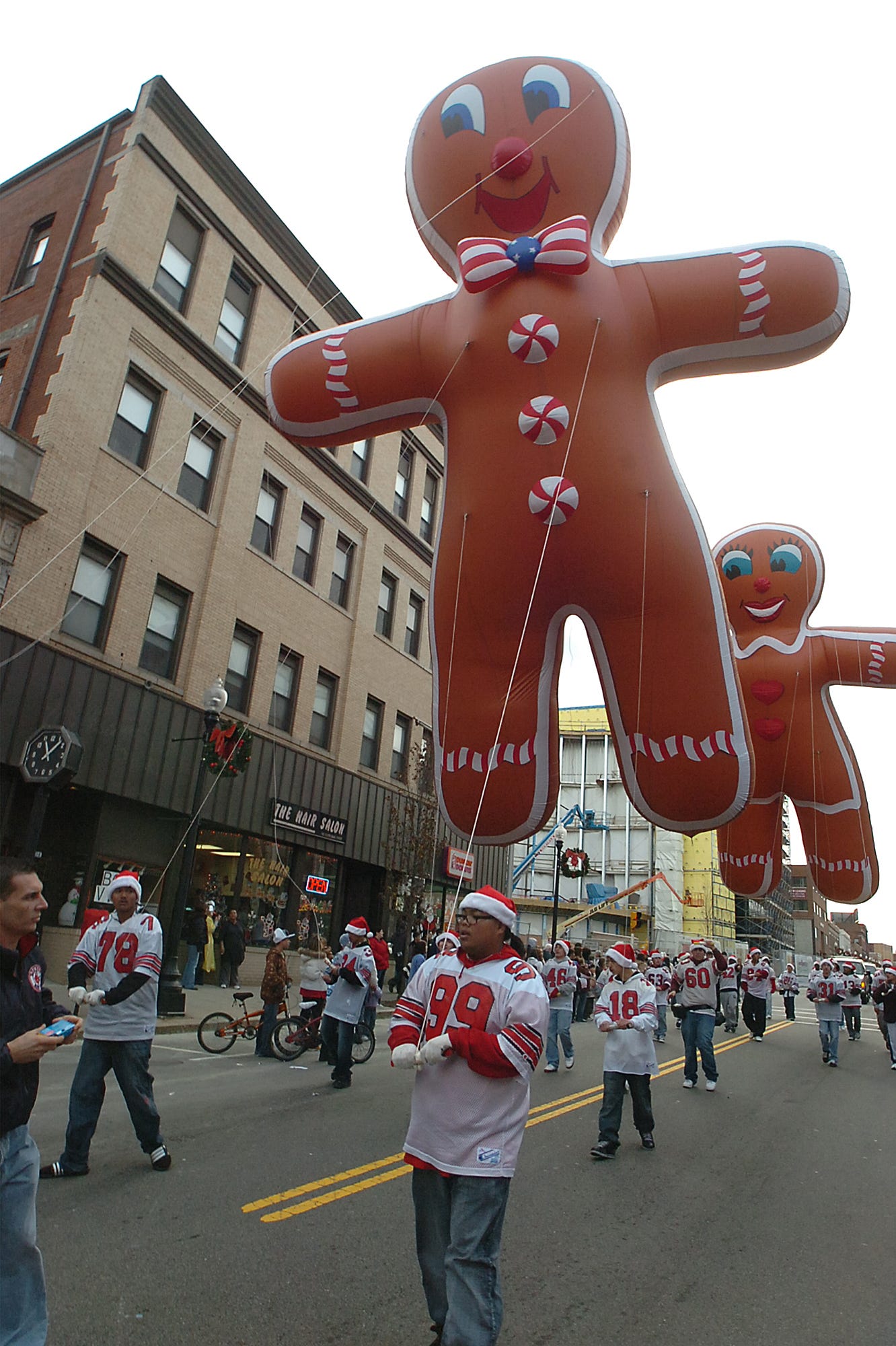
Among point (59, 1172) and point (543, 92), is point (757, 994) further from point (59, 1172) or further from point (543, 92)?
point (543, 92)

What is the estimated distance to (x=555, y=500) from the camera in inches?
199

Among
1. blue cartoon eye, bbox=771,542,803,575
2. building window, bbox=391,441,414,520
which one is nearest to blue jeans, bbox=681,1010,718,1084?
blue cartoon eye, bbox=771,542,803,575

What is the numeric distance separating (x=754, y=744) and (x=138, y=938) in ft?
18.9

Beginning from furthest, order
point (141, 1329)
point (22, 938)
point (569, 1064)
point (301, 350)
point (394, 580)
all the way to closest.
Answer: point (394, 580), point (569, 1064), point (301, 350), point (141, 1329), point (22, 938)

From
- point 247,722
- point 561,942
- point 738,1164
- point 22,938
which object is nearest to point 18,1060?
point 22,938

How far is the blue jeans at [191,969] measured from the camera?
15.4m

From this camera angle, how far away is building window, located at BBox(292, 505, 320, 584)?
65.7 feet

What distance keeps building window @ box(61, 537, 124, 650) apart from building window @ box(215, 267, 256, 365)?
5.72 m

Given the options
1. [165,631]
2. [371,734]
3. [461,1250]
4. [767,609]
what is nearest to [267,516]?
[165,631]

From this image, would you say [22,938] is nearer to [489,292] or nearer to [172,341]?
[489,292]

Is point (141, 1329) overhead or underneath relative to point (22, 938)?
underneath

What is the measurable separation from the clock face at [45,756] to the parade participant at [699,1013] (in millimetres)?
8419

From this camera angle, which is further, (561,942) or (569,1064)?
(561,942)

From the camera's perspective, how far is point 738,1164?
659 cm
